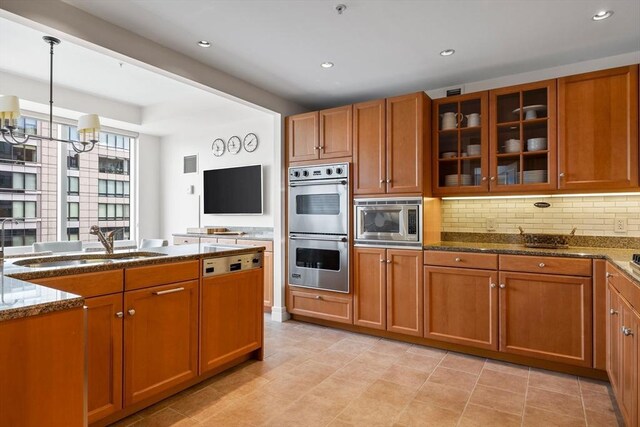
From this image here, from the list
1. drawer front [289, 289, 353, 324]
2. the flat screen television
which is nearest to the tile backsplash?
drawer front [289, 289, 353, 324]

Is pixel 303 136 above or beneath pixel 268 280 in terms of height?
above

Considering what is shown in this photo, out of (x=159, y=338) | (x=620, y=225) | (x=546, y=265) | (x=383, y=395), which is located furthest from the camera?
(x=620, y=225)

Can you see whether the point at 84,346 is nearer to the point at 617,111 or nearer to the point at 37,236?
the point at 617,111

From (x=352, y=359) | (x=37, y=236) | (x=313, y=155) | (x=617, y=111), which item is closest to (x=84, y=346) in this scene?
(x=352, y=359)

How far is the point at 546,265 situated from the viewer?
9.21 ft

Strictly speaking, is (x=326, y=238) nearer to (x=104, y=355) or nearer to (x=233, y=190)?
(x=233, y=190)

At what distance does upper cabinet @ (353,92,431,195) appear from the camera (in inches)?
134

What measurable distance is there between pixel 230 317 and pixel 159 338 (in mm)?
570

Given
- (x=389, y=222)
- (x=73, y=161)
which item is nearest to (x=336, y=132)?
(x=389, y=222)

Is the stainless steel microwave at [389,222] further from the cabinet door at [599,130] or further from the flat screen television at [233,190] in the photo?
the flat screen television at [233,190]

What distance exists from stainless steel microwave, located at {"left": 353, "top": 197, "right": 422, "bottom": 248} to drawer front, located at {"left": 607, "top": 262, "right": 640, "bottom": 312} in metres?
1.37

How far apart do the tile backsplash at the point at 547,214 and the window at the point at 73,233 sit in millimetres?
4827

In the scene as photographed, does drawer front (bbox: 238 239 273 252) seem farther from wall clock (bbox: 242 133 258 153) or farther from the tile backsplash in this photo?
the tile backsplash

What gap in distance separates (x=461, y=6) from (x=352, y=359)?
2.70 metres
